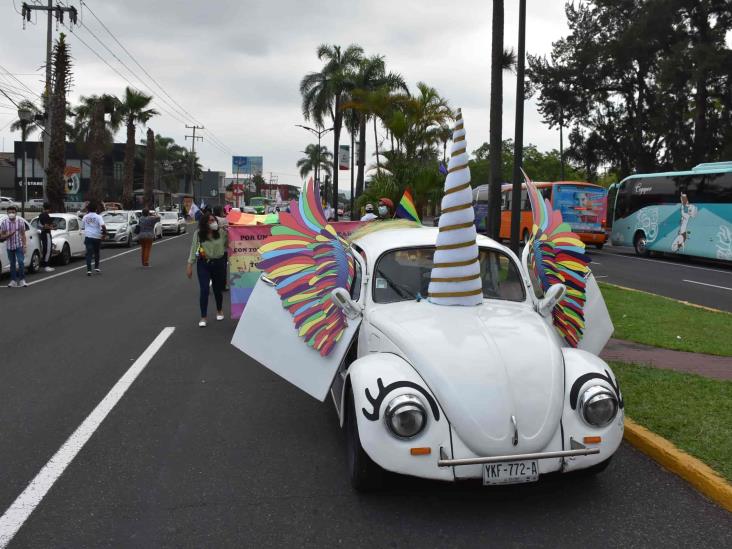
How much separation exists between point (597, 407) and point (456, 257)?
140 cm

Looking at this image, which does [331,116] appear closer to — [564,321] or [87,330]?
[87,330]

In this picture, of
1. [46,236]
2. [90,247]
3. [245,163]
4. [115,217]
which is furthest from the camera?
[245,163]

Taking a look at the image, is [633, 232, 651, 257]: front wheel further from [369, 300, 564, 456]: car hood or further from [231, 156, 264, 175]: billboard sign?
[231, 156, 264, 175]: billboard sign

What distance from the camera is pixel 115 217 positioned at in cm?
2875

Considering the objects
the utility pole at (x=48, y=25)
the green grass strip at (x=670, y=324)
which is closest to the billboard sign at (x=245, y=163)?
the utility pole at (x=48, y=25)

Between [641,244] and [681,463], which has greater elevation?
[641,244]

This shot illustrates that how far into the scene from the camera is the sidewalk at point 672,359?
7031mm

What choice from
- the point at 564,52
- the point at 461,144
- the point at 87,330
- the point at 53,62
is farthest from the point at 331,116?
the point at 461,144

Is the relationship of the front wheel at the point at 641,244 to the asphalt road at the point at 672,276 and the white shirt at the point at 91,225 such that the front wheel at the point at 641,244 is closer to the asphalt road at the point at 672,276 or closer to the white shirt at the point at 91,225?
the asphalt road at the point at 672,276

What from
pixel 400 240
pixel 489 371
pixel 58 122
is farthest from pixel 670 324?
pixel 58 122

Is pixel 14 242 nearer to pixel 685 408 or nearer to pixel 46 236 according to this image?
pixel 46 236

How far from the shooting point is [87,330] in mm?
9438

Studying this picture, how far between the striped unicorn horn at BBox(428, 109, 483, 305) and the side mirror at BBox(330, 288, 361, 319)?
55 centimetres

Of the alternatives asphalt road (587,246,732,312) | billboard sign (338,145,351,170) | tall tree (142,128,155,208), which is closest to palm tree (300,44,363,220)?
billboard sign (338,145,351,170)
